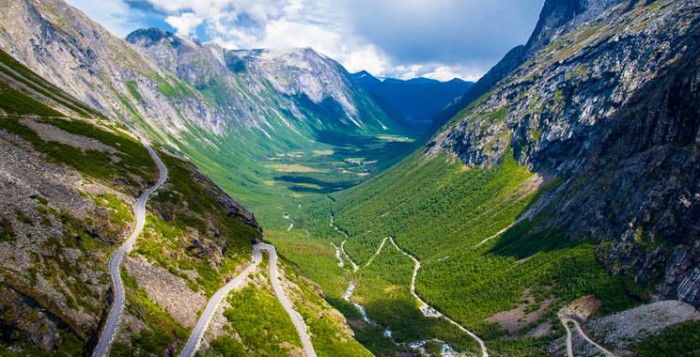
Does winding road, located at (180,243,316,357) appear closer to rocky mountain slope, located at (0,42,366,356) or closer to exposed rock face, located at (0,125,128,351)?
rocky mountain slope, located at (0,42,366,356)

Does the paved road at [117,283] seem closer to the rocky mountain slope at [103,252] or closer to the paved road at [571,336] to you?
the rocky mountain slope at [103,252]

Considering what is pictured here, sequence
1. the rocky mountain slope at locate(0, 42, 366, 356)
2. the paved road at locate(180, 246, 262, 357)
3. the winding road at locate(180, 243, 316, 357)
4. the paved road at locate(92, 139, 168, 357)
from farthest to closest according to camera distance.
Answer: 1. the winding road at locate(180, 243, 316, 357)
2. the paved road at locate(180, 246, 262, 357)
3. the paved road at locate(92, 139, 168, 357)
4. the rocky mountain slope at locate(0, 42, 366, 356)

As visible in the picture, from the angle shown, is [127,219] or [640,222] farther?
[640,222]

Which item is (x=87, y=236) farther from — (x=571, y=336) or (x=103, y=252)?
(x=571, y=336)

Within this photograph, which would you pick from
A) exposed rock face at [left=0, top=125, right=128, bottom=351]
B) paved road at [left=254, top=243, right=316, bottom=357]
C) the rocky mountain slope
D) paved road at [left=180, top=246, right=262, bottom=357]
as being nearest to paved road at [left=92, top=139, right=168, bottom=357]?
the rocky mountain slope

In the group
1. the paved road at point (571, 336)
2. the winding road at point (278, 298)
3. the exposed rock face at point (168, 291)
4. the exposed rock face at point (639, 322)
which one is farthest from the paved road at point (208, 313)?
the exposed rock face at point (639, 322)

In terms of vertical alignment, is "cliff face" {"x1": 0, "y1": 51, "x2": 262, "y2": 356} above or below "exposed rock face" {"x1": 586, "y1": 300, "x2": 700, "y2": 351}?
below

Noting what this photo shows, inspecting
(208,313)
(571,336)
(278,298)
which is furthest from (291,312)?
(571,336)

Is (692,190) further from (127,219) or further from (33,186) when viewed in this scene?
(33,186)

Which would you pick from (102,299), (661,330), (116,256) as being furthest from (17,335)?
(661,330)
